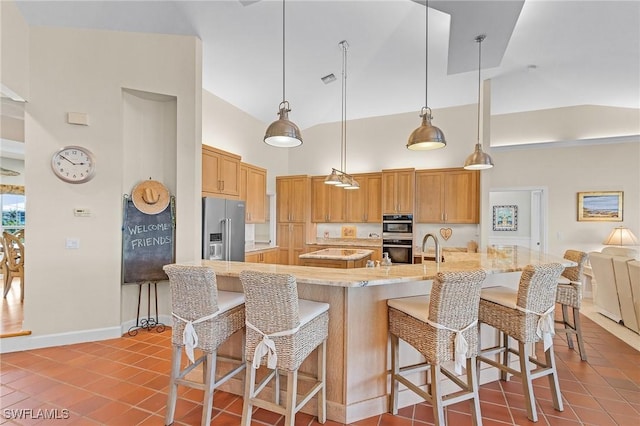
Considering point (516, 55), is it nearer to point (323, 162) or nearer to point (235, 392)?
point (323, 162)

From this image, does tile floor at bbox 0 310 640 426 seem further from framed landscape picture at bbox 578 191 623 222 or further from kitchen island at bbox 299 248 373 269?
framed landscape picture at bbox 578 191 623 222

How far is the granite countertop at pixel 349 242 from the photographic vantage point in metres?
6.12

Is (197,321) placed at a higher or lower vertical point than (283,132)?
lower

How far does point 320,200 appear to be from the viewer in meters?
6.42

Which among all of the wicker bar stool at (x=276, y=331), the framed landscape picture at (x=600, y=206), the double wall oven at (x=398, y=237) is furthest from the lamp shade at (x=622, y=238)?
the wicker bar stool at (x=276, y=331)

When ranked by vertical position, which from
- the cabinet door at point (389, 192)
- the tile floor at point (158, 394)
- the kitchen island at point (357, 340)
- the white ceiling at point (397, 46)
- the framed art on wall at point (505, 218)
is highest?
the white ceiling at point (397, 46)

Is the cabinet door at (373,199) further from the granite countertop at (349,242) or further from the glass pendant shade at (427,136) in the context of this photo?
the glass pendant shade at (427,136)

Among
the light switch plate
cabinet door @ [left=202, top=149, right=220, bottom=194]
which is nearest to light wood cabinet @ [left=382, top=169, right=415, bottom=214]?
cabinet door @ [left=202, top=149, right=220, bottom=194]

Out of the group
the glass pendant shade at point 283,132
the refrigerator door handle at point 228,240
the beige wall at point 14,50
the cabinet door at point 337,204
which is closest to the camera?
the glass pendant shade at point 283,132

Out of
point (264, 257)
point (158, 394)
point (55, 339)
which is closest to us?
point (158, 394)

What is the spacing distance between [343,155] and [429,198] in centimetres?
204

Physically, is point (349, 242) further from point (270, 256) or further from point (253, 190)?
point (253, 190)

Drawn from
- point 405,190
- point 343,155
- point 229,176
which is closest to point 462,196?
point 405,190

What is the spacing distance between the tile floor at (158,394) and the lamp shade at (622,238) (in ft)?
10.8
